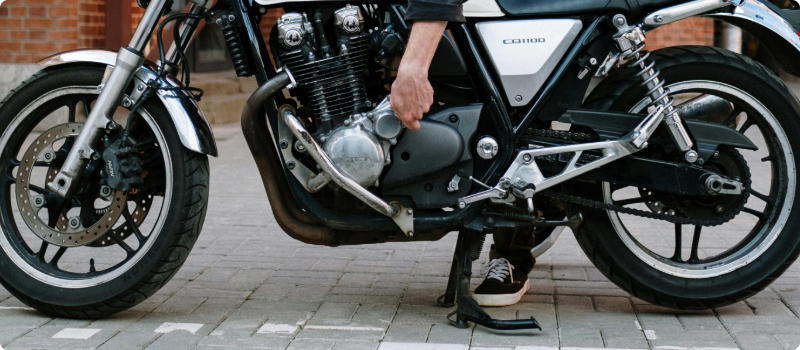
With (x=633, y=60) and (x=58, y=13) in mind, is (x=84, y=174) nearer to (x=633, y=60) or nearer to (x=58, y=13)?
(x=633, y=60)

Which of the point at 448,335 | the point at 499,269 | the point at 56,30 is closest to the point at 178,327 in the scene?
the point at 448,335

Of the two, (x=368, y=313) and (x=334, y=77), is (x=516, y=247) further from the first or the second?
(x=334, y=77)

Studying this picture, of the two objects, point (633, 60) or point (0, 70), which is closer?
point (633, 60)

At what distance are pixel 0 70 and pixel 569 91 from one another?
6.78m

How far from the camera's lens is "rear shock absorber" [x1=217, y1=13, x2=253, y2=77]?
11.1 feet

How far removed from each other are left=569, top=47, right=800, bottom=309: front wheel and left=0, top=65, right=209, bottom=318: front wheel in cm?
143

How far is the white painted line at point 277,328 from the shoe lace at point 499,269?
825 mm

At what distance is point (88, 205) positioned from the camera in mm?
3617

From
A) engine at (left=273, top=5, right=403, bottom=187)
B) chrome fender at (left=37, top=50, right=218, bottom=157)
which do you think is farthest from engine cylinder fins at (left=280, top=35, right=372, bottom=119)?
chrome fender at (left=37, top=50, right=218, bottom=157)

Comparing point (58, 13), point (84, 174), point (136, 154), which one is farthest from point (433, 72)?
point (58, 13)

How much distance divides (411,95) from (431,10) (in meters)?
0.28

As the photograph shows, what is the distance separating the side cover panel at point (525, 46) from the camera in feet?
11.0

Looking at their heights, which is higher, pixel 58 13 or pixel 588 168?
pixel 58 13

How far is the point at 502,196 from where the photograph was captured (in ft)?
11.1
